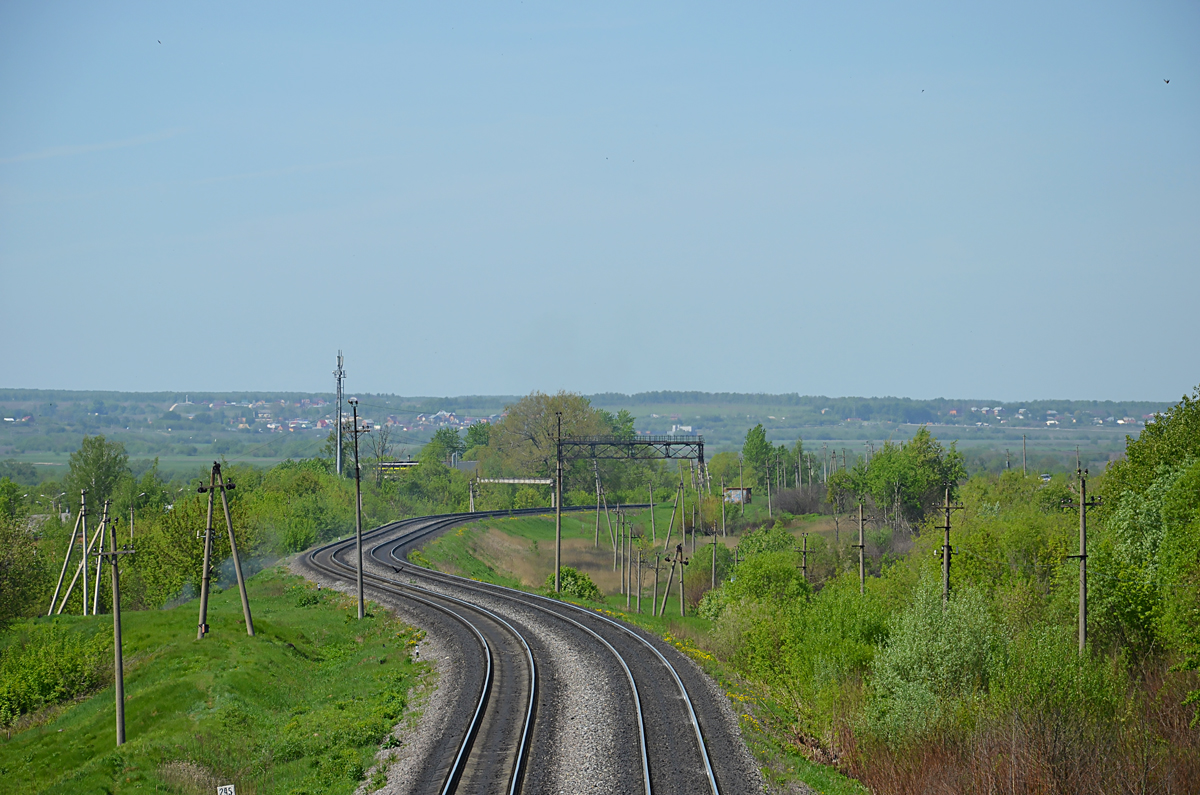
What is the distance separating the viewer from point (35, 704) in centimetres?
3822

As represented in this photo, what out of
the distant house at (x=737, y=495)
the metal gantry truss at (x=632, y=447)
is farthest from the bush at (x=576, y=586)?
the distant house at (x=737, y=495)

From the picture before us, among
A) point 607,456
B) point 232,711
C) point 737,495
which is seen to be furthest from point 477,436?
point 232,711

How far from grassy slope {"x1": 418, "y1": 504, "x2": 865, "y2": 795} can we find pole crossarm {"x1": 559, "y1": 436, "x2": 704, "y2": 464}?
832 cm

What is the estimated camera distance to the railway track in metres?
22.0

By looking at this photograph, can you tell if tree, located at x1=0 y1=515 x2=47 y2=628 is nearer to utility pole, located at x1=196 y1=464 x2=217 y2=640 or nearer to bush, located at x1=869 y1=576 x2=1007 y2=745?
utility pole, located at x1=196 y1=464 x2=217 y2=640

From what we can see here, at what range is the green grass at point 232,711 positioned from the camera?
25.2m

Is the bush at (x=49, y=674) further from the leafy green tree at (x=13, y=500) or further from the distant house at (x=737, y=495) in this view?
the distant house at (x=737, y=495)

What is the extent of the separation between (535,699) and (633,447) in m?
85.1

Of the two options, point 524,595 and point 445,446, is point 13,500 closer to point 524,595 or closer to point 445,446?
point 524,595

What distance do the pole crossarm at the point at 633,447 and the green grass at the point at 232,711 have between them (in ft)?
76.8

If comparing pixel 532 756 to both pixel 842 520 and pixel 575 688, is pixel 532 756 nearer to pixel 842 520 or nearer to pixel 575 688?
pixel 575 688

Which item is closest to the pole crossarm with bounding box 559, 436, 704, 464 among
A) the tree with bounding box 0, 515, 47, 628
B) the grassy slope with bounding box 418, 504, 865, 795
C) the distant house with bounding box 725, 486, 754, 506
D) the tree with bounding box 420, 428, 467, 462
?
the distant house with bounding box 725, 486, 754, 506

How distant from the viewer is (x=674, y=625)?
46.1 m

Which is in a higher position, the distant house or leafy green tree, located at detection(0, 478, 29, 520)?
leafy green tree, located at detection(0, 478, 29, 520)
